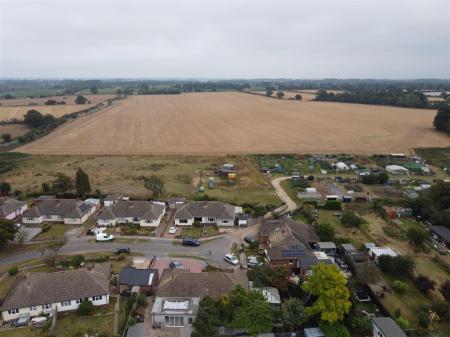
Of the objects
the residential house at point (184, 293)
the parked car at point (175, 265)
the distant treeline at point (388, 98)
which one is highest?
the distant treeline at point (388, 98)

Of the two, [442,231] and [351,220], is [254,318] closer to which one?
[351,220]

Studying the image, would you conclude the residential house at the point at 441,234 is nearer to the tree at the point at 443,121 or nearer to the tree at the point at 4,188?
the tree at the point at 4,188

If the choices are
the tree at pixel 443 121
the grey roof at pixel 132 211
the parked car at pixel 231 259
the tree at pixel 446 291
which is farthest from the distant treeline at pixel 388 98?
the parked car at pixel 231 259

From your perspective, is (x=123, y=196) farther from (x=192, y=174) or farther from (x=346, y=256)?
(x=346, y=256)

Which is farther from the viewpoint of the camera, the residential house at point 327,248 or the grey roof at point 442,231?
the grey roof at point 442,231

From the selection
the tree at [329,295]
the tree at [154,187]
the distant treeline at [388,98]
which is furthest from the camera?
the distant treeline at [388,98]

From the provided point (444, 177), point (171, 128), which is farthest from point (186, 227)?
point (171, 128)

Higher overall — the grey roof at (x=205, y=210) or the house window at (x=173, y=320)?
the grey roof at (x=205, y=210)

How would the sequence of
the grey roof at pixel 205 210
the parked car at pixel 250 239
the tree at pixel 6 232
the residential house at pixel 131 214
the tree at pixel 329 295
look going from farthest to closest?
the grey roof at pixel 205 210, the residential house at pixel 131 214, the parked car at pixel 250 239, the tree at pixel 6 232, the tree at pixel 329 295
